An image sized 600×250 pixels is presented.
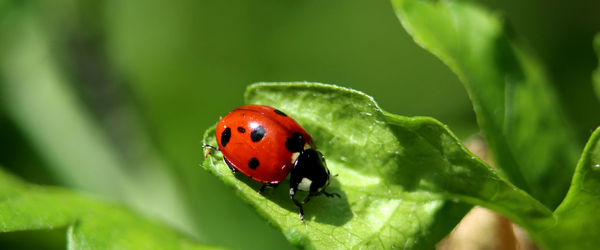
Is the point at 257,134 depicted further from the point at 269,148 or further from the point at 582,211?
the point at 582,211

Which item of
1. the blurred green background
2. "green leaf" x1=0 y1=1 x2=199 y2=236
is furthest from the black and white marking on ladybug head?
"green leaf" x1=0 y1=1 x2=199 y2=236

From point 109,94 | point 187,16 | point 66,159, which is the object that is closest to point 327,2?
point 187,16

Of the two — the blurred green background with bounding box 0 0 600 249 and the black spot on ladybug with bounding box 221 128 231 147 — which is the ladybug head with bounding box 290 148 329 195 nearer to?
the black spot on ladybug with bounding box 221 128 231 147

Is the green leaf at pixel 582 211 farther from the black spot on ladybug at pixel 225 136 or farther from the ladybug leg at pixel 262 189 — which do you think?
the black spot on ladybug at pixel 225 136

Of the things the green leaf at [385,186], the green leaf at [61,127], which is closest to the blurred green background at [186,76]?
the green leaf at [61,127]

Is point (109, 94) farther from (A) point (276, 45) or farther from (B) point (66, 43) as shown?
(A) point (276, 45)

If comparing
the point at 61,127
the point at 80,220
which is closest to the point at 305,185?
the point at 80,220
